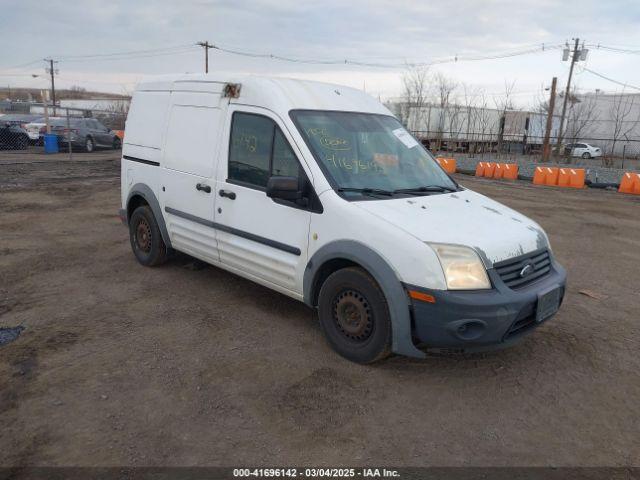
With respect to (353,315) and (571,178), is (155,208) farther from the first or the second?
(571,178)

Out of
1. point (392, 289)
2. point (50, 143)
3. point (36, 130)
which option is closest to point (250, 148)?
point (392, 289)

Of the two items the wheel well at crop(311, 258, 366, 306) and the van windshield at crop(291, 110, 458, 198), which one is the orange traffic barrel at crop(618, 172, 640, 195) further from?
the wheel well at crop(311, 258, 366, 306)

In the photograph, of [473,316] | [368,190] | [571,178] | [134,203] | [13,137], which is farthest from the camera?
[13,137]

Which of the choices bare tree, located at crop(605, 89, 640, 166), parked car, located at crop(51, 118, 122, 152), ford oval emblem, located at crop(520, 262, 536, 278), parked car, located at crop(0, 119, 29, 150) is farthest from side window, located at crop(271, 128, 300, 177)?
bare tree, located at crop(605, 89, 640, 166)

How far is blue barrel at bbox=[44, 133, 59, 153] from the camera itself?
2036 cm

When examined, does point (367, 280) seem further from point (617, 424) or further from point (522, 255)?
point (617, 424)

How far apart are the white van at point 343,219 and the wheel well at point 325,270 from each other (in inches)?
0.5

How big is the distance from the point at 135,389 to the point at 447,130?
37.6 metres

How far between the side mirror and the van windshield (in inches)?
11.2

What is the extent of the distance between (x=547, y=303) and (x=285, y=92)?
8.82 ft

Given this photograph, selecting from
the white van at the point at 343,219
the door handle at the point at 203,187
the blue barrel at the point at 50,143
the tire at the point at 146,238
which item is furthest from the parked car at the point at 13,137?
the door handle at the point at 203,187

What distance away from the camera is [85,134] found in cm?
2241

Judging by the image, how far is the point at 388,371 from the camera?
12.4ft

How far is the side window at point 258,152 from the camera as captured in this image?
4133 mm
